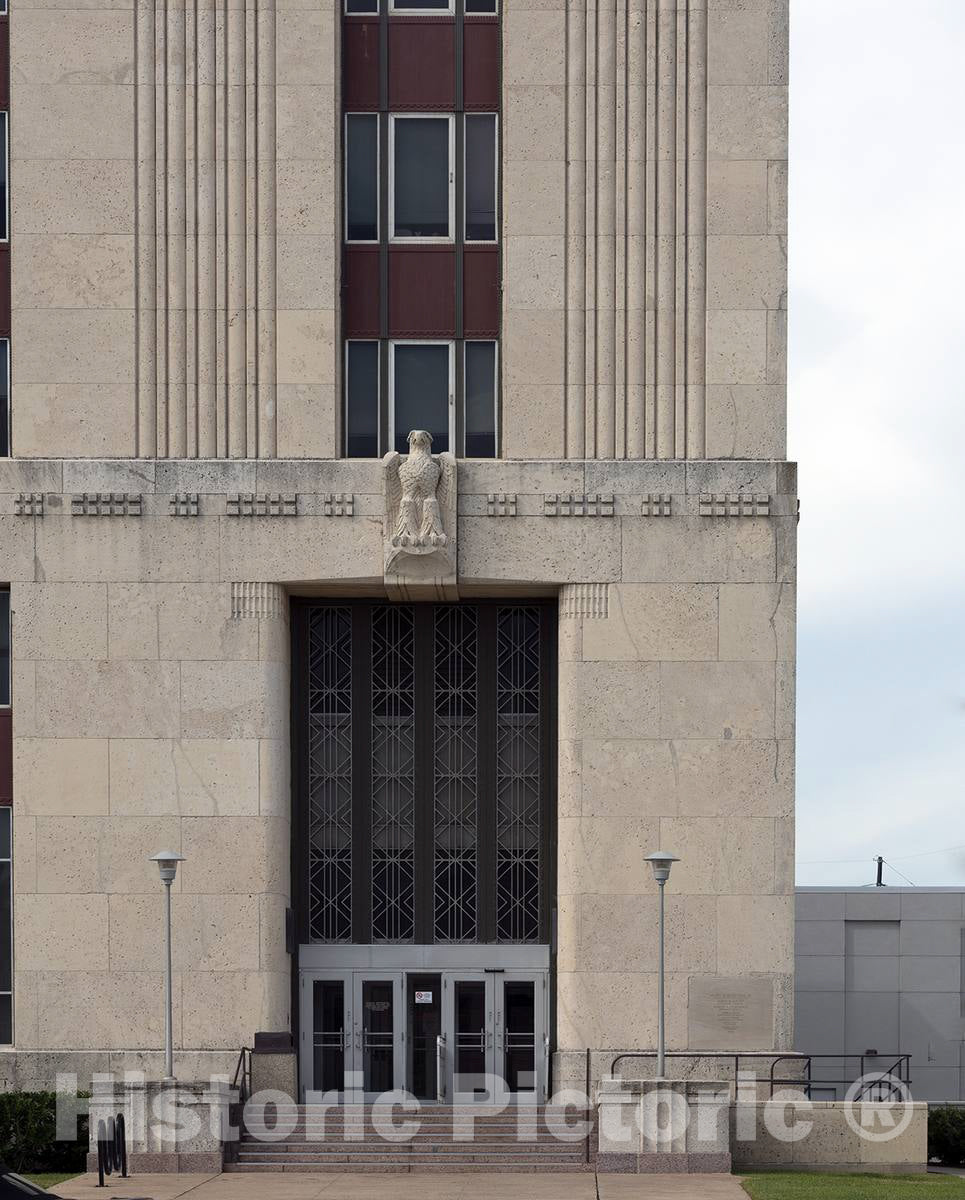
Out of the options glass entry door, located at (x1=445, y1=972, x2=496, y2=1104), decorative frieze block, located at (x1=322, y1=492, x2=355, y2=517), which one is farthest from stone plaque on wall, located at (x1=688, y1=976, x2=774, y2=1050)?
decorative frieze block, located at (x1=322, y1=492, x2=355, y2=517)

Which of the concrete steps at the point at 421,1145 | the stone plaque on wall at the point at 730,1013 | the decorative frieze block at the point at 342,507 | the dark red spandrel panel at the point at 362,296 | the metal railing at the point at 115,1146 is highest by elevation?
the dark red spandrel panel at the point at 362,296

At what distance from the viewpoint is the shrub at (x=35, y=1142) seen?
111 ft

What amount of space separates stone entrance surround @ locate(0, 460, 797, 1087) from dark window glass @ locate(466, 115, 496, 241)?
471 cm

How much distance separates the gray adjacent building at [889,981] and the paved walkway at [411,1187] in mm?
22216

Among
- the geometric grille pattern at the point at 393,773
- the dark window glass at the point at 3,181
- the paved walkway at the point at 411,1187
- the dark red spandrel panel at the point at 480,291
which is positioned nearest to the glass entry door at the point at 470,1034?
the geometric grille pattern at the point at 393,773

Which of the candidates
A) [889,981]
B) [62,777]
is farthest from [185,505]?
[889,981]

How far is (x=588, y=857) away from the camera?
36688 millimetres

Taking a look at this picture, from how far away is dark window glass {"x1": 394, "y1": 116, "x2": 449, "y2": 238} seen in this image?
38.4m

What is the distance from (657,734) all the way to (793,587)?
11.9 feet

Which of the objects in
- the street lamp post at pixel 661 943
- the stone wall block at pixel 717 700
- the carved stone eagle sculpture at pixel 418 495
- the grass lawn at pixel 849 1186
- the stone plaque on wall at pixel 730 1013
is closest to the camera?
the grass lawn at pixel 849 1186

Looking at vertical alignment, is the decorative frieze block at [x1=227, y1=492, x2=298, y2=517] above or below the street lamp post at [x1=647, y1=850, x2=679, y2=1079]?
above

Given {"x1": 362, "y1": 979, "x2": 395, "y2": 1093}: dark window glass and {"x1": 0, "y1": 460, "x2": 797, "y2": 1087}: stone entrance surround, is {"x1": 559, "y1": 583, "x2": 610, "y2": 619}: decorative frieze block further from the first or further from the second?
{"x1": 362, "y1": 979, "x2": 395, "y2": 1093}: dark window glass

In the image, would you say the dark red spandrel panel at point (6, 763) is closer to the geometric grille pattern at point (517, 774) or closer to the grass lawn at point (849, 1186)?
the geometric grille pattern at point (517, 774)

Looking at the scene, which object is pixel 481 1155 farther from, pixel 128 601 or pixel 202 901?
pixel 128 601
